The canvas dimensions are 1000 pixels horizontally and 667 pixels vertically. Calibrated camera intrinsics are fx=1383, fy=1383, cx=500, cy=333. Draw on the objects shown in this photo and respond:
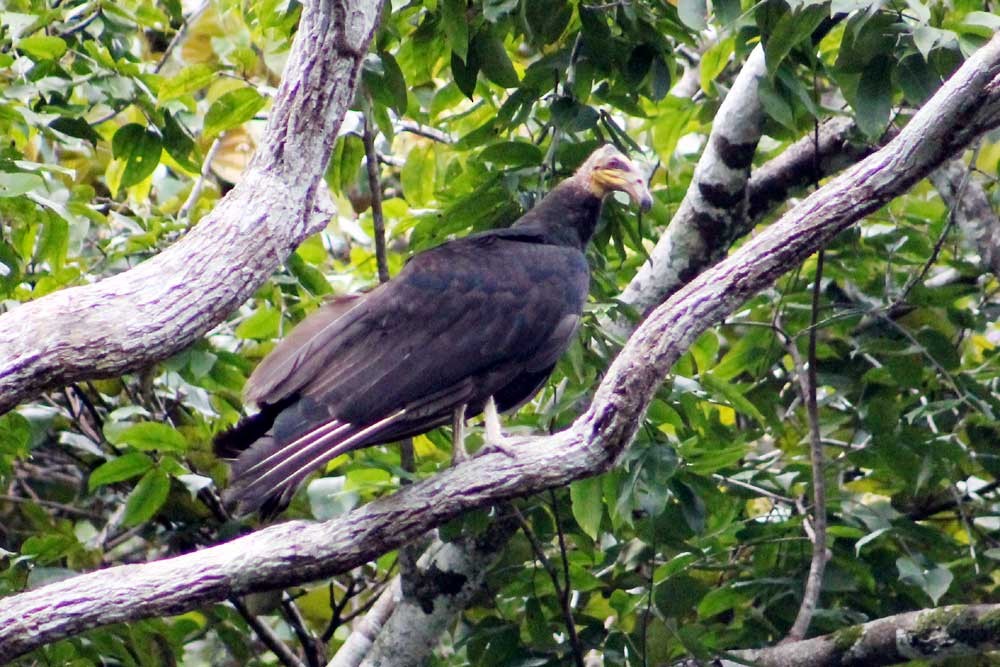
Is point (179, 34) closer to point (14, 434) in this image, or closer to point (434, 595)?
point (14, 434)

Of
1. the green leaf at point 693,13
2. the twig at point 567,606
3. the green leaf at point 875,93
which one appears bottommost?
the twig at point 567,606

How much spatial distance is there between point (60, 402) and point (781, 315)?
9.92 feet

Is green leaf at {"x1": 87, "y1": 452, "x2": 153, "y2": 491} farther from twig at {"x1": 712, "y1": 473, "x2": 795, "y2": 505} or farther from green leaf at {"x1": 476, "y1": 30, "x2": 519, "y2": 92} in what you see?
twig at {"x1": 712, "y1": 473, "x2": 795, "y2": 505}

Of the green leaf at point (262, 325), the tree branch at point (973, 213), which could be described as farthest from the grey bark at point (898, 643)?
the green leaf at point (262, 325)

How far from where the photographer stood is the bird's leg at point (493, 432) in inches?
159

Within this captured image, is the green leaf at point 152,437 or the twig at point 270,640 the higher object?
the green leaf at point 152,437

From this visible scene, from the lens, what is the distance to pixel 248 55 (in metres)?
5.07

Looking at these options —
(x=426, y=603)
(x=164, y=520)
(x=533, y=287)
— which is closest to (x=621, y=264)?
(x=533, y=287)

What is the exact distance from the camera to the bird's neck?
4.91 metres

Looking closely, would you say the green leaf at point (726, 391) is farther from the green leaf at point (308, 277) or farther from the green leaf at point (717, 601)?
the green leaf at point (308, 277)

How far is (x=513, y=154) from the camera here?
4883mm

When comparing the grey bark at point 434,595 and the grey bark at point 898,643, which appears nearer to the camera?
the grey bark at point 898,643

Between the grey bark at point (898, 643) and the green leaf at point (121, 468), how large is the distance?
186cm

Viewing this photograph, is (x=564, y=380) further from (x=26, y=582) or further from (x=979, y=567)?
(x=26, y=582)
